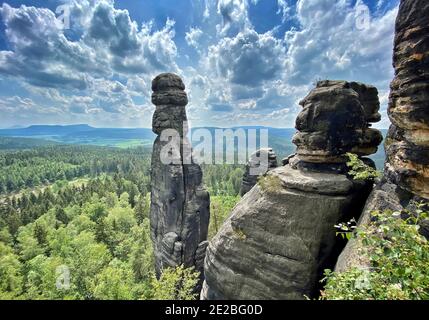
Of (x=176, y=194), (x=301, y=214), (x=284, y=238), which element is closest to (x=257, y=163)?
(x=176, y=194)

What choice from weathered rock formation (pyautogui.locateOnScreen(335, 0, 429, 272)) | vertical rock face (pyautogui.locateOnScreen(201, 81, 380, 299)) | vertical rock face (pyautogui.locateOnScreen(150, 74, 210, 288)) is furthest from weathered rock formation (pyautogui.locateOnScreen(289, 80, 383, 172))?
vertical rock face (pyautogui.locateOnScreen(150, 74, 210, 288))

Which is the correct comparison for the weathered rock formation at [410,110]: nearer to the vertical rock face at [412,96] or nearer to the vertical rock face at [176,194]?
the vertical rock face at [412,96]

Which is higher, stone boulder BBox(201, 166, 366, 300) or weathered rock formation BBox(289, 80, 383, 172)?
weathered rock formation BBox(289, 80, 383, 172)

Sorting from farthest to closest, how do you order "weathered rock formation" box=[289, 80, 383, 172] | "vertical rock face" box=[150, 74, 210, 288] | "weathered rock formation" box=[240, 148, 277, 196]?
1. "weathered rock formation" box=[240, 148, 277, 196]
2. "vertical rock face" box=[150, 74, 210, 288]
3. "weathered rock formation" box=[289, 80, 383, 172]

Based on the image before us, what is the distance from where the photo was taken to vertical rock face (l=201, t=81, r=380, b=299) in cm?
928

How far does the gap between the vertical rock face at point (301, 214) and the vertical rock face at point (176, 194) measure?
51.6 feet

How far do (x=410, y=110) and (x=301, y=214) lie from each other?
16.0 ft

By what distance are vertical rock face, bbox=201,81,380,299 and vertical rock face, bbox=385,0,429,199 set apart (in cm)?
279

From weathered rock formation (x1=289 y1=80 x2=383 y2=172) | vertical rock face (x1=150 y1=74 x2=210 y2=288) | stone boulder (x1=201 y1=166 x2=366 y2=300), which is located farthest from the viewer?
vertical rock face (x1=150 y1=74 x2=210 y2=288)

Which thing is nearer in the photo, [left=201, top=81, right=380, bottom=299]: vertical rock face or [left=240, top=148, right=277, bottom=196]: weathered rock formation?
[left=201, top=81, right=380, bottom=299]: vertical rock face

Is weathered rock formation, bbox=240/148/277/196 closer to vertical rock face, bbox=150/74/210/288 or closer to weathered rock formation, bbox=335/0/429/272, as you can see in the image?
vertical rock face, bbox=150/74/210/288

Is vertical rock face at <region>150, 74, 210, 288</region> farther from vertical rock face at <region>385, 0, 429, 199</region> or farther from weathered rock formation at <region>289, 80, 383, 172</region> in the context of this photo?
vertical rock face at <region>385, 0, 429, 199</region>

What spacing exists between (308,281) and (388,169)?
4.88 metres
